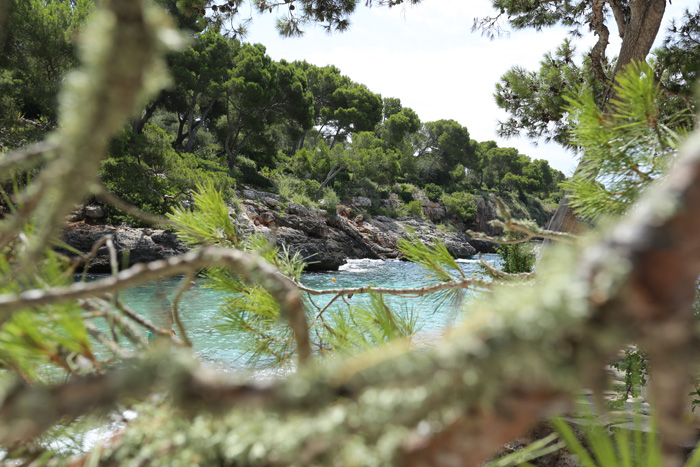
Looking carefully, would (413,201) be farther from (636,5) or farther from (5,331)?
(5,331)

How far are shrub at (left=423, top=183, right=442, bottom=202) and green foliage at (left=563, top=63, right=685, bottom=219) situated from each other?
950 inches

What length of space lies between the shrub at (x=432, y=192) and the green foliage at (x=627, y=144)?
2413 cm

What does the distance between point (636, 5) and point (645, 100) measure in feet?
8.60

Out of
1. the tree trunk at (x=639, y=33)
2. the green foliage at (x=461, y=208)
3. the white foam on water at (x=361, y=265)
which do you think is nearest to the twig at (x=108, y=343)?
the tree trunk at (x=639, y=33)

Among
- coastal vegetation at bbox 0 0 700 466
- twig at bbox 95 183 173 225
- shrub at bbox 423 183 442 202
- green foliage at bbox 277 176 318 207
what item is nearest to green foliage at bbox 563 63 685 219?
coastal vegetation at bbox 0 0 700 466

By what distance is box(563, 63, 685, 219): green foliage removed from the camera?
2.84ft

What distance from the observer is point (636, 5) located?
8.97ft

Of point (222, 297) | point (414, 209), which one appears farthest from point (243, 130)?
point (222, 297)

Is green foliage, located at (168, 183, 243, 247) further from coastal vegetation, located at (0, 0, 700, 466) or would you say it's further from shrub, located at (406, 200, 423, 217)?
shrub, located at (406, 200, 423, 217)

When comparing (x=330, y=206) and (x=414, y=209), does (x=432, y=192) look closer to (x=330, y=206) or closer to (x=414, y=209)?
(x=414, y=209)

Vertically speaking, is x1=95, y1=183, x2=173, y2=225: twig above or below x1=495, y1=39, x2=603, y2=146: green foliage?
below

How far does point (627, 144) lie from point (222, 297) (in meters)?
1.19

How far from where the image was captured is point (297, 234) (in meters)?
12.3

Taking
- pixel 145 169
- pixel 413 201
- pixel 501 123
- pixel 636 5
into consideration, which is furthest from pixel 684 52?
pixel 413 201
